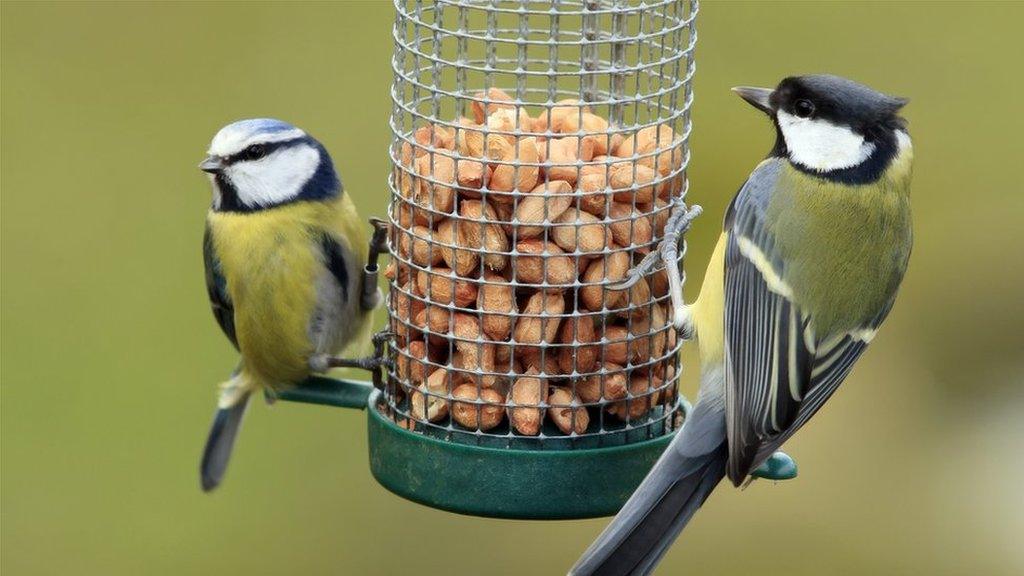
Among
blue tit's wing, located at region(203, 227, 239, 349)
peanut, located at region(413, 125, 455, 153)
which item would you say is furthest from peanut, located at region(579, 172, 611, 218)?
blue tit's wing, located at region(203, 227, 239, 349)

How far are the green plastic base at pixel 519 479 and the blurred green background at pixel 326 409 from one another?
247cm

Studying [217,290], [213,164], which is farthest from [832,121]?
[217,290]

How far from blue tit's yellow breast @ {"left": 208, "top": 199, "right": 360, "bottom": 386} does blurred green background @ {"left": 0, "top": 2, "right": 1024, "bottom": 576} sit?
215cm

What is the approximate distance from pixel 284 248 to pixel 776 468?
1.44 metres

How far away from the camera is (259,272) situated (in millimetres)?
4848

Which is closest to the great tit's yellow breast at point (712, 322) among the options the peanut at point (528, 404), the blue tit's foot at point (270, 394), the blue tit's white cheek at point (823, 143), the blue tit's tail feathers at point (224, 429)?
the blue tit's white cheek at point (823, 143)

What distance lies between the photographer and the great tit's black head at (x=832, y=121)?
441cm

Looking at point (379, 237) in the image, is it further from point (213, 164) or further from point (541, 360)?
point (541, 360)

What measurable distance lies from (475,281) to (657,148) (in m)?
0.57

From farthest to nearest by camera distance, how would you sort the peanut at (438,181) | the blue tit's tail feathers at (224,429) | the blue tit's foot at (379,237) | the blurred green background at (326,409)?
the blurred green background at (326,409), the blue tit's tail feathers at (224,429), the blue tit's foot at (379,237), the peanut at (438,181)

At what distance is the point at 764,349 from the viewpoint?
4.43m

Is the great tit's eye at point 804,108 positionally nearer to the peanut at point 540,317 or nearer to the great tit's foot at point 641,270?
the great tit's foot at point 641,270

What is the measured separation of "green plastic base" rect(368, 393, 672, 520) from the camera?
14.2 ft

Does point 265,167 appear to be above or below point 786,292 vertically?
above
